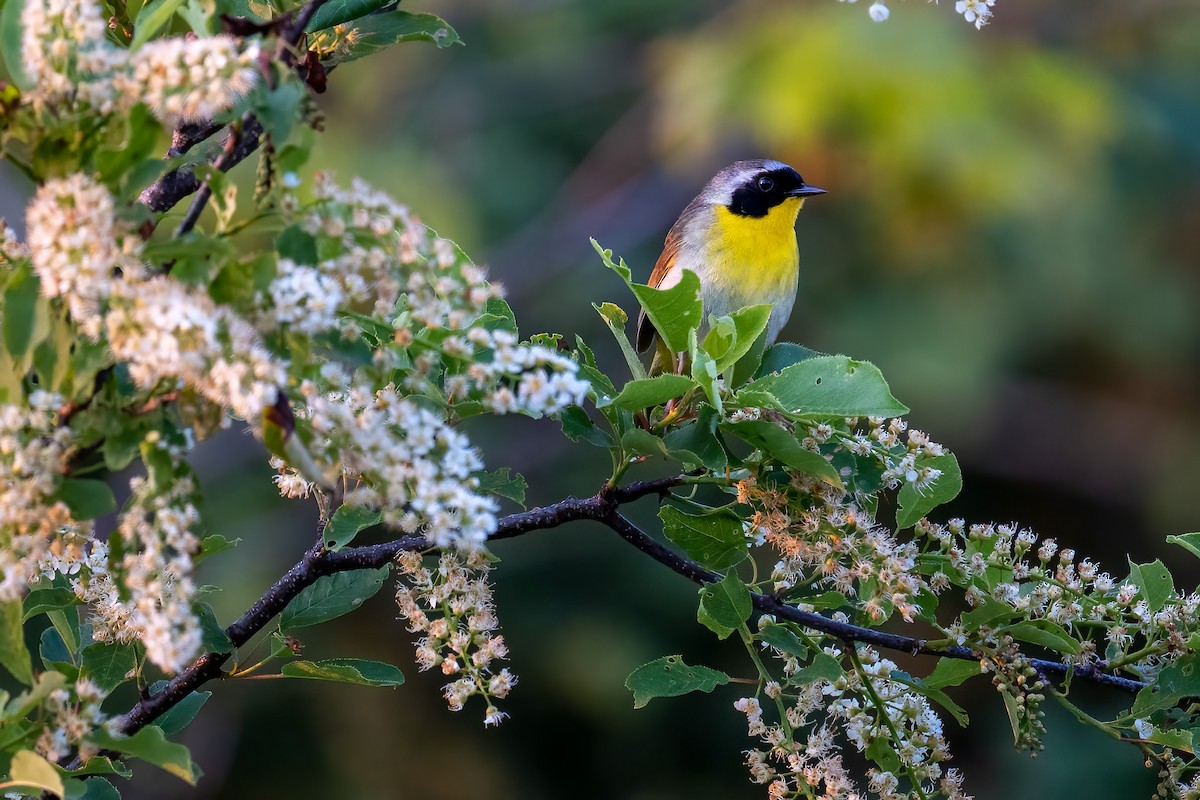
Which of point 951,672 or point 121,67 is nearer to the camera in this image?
point 121,67

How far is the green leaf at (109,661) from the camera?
2219mm

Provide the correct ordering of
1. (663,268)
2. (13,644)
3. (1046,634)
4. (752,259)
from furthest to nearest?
(663,268), (752,259), (1046,634), (13,644)

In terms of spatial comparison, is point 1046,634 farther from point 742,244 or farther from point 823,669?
point 742,244

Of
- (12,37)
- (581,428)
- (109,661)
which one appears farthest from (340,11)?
(109,661)

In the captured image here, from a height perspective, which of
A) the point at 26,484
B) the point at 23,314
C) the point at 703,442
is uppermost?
the point at 23,314

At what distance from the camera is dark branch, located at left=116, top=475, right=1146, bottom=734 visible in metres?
2.24

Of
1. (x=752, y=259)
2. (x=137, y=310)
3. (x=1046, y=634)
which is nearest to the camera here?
(x=137, y=310)

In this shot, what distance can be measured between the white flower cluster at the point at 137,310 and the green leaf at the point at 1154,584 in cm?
159

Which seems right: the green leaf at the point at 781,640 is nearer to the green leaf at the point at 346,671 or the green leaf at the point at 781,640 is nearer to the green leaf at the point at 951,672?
the green leaf at the point at 951,672

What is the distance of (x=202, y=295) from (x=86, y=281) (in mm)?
125

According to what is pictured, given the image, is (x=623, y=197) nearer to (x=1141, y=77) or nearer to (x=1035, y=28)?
(x=1035, y=28)

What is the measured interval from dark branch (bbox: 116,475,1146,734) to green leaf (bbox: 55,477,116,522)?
0.68 m

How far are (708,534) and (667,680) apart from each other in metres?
0.29

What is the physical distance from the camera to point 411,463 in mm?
1723
